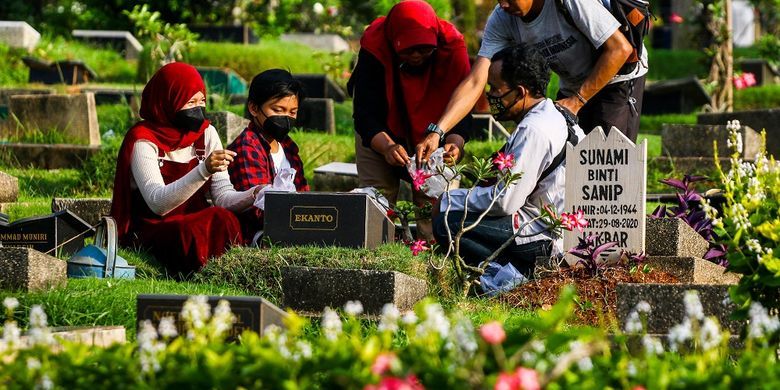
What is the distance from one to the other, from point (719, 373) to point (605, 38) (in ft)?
12.3

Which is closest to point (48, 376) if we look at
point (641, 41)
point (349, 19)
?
point (641, 41)

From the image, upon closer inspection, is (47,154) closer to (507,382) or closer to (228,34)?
(507,382)

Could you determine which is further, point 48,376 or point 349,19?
point 349,19

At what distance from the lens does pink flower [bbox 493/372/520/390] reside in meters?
2.89

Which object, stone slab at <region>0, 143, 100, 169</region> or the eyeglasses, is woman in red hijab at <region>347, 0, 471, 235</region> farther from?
stone slab at <region>0, 143, 100, 169</region>

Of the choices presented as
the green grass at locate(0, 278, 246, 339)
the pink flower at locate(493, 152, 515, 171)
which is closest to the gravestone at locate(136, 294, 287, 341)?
the green grass at locate(0, 278, 246, 339)

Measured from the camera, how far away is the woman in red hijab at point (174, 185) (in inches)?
273

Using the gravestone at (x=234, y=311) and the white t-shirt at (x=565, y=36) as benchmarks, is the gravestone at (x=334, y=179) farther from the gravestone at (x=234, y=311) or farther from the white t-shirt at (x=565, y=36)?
the gravestone at (x=234, y=311)

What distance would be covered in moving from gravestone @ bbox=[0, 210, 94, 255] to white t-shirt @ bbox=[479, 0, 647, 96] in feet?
7.33

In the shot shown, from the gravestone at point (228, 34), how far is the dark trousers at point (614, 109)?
539 inches

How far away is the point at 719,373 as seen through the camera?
345cm

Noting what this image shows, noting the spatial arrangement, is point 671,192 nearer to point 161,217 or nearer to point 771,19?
point 161,217

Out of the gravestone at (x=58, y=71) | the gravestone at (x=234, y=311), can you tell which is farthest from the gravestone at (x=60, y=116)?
the gravestone at (x=234, y=311)

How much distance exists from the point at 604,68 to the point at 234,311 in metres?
3.19
